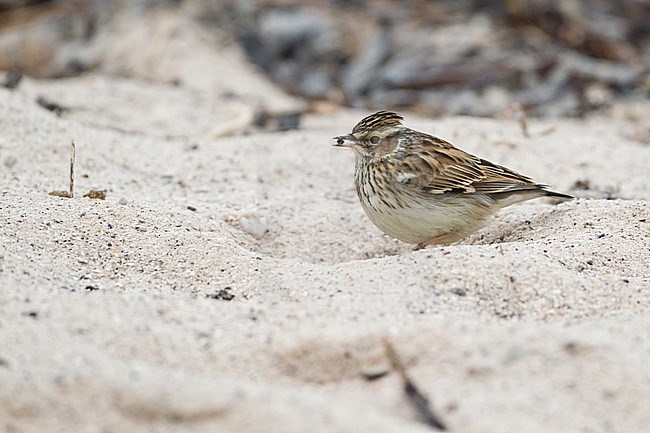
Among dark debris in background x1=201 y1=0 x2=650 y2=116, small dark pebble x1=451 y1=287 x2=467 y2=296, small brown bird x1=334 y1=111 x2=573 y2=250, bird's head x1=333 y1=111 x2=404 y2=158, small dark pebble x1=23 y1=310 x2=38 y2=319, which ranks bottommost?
small dark pebble x1=23 y1=310 x2=38 y2=319

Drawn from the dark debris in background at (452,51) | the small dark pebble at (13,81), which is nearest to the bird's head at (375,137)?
the dark debris in background at (452,51)

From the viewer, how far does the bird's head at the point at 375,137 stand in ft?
22.9

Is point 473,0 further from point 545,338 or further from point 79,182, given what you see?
point 545,338

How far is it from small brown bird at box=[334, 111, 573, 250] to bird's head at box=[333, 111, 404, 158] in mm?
83

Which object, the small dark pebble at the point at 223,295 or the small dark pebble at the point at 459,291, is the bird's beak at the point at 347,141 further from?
the small dark pebble at the point at 459,291

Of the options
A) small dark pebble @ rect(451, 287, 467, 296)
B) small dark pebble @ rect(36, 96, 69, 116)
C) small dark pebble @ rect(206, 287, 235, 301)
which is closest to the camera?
small dark pebble @ rect(451, 287, 467, 296)

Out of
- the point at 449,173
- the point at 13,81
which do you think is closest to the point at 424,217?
the point at 449,173

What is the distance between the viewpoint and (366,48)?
12516mm

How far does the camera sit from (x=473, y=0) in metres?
13.0

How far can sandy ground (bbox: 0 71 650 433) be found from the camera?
368 cm

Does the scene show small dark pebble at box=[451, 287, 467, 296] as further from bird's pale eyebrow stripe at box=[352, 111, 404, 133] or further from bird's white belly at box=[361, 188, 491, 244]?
bird's pale eyebrow stripe at box=[352, 111, 404, 133]

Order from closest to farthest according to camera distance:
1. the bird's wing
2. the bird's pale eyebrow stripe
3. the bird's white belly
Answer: the bird's white belly
the bird's wing
the bird's pale eyebrow stripe

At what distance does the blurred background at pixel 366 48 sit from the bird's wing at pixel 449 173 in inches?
176

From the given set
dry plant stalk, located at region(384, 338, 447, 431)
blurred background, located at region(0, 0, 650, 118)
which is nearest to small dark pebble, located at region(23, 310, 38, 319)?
dry plant stalk, located at region(384, 338, 447, 431)
